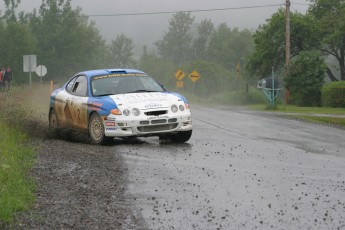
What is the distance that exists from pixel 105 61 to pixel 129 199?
13389 centimetres

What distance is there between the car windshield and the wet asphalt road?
3.79ft

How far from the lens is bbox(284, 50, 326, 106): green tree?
1684 inches

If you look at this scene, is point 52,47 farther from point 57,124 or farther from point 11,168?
point 11,168

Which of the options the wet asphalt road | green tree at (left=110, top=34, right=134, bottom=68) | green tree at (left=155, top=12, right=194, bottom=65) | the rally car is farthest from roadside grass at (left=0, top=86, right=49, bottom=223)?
green tree at (left=155, top=12, right=194, bottom=65)

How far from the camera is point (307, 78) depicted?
42906 mm

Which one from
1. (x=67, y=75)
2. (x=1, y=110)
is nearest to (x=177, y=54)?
(x=67, y=75)

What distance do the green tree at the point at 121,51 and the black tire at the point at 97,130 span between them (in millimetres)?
129985

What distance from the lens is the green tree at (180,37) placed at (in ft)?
495

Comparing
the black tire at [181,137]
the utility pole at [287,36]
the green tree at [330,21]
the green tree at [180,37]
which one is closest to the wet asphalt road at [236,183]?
the black tire at [181,137]

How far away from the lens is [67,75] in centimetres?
10025

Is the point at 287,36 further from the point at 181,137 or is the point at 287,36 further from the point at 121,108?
the point at 121,108

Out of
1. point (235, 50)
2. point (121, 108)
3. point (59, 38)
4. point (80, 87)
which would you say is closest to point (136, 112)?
point (121, 108)

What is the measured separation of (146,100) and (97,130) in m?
1.17

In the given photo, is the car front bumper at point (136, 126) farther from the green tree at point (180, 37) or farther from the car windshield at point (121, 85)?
the green tree at point (180, 37)
